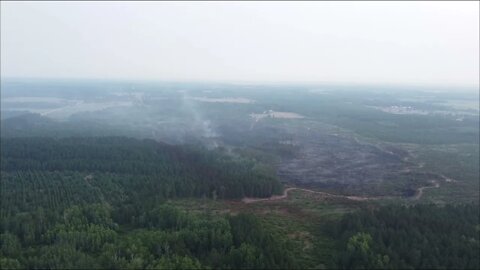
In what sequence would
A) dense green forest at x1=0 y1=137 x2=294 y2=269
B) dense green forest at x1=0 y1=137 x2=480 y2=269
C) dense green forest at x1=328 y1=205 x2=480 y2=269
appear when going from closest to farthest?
dense green forest at x1=0 y1=137 x2=480 y2=269, dense green forest at x1=328 y1=205 x2=480 y2=269, dense green forest at x1=0 y1=137 x2=294 y2=269

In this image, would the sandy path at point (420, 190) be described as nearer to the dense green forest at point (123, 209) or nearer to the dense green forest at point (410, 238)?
the dense green forest at point (410, 238)

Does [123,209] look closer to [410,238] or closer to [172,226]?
[172,226]

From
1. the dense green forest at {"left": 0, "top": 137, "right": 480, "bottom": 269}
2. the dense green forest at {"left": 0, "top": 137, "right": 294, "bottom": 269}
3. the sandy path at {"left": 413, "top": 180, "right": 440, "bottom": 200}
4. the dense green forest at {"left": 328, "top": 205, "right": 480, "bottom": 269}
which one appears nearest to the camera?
the dense green forest at {"left": 0, "top": 137, "right": 480, "bottom": 269}

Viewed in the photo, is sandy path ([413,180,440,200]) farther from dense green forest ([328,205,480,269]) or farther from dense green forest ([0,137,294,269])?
dense green forest ([0,137,294,269])

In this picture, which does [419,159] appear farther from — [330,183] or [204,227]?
[204,227]

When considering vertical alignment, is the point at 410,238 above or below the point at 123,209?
above

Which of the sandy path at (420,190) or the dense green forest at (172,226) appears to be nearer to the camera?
the dense green forest at (172,226)

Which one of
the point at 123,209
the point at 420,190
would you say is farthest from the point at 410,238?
the point at 420,190

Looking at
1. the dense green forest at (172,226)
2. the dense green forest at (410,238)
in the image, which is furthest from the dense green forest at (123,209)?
the dense green forest at (410,238)

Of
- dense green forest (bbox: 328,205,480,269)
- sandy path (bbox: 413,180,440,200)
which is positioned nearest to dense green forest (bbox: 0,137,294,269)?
dense green forest (bbox: 328,205,480,269)
